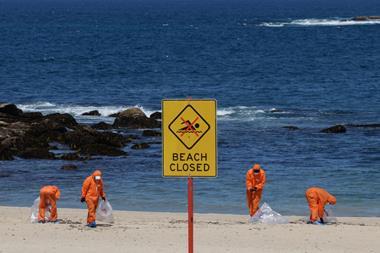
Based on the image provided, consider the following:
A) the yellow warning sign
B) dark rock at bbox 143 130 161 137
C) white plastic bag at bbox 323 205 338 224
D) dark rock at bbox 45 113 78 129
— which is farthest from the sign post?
dark rock at bbox 45 113 78 129

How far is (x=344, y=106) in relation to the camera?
50812 mm

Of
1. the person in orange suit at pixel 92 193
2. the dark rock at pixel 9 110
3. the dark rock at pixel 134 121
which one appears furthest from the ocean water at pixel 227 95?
the person in orange suit at pixel 92 193

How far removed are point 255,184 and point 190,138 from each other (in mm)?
10531

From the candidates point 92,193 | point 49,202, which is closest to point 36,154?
point 49,202

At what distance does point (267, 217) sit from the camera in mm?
23875

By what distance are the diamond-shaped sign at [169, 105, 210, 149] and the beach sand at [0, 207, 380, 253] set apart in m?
6.46

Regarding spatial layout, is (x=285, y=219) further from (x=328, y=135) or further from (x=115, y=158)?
(x=328, y=135)

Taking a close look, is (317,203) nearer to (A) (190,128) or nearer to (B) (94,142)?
(A) (190,128)

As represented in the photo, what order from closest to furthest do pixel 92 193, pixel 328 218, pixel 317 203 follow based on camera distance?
pixel 92 193 → pixel 317 203 → pixel 328 218

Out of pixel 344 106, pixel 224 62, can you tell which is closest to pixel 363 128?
pixel 344 106

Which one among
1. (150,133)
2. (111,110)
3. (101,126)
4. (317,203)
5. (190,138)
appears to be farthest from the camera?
(111,110)

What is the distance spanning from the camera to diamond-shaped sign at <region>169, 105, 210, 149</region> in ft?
45.6

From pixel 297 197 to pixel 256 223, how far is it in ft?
18.0

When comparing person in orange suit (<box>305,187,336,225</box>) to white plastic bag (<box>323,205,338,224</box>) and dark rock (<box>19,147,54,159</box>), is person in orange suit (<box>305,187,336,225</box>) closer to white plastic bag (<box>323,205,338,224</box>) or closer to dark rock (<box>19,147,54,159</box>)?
white plastic bag (<box>323,205,338,224</box>)
